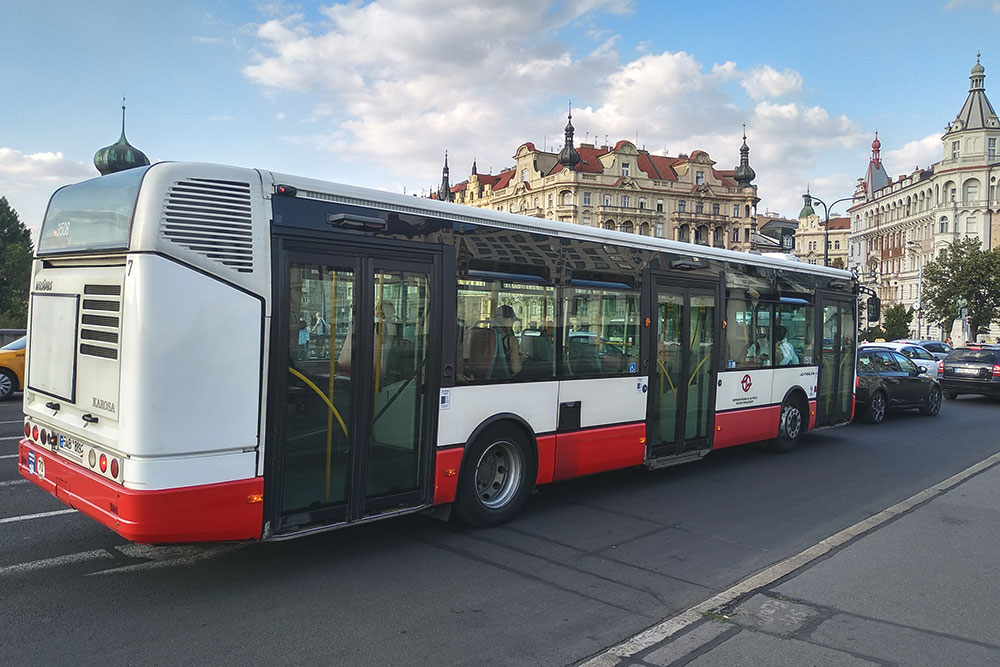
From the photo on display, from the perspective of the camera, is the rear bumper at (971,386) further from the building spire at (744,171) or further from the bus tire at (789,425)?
the building spire at (744,171)

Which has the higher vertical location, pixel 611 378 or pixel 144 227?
pixel 144 227

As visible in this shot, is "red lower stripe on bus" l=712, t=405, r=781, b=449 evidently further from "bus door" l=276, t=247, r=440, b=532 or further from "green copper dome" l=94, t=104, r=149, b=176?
"green copper dome" l=94, t=104, r=149, b=176

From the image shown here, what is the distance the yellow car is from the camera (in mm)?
16031

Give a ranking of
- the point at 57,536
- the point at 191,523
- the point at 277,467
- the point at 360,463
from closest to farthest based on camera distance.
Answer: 1. the point at 191,523
2. the point at 277,467
3. the point at 360,463
4. the point at 57,536

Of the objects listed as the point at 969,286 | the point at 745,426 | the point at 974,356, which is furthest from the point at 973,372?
the point at 969,286

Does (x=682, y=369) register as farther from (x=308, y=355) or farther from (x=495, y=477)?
(x=308, y=355)

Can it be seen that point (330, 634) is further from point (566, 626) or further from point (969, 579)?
point (969, 579)

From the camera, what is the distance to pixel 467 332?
662 centimetres

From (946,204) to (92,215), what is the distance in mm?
104846

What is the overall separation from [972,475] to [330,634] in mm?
9118

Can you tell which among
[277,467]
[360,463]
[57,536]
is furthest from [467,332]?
[57,536]

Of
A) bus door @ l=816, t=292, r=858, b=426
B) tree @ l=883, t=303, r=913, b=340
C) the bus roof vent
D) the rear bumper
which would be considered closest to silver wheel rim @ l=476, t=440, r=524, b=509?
the bus roof vent

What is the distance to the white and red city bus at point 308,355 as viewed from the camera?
4828 mm

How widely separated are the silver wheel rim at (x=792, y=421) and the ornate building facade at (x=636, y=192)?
7987 centimetres
